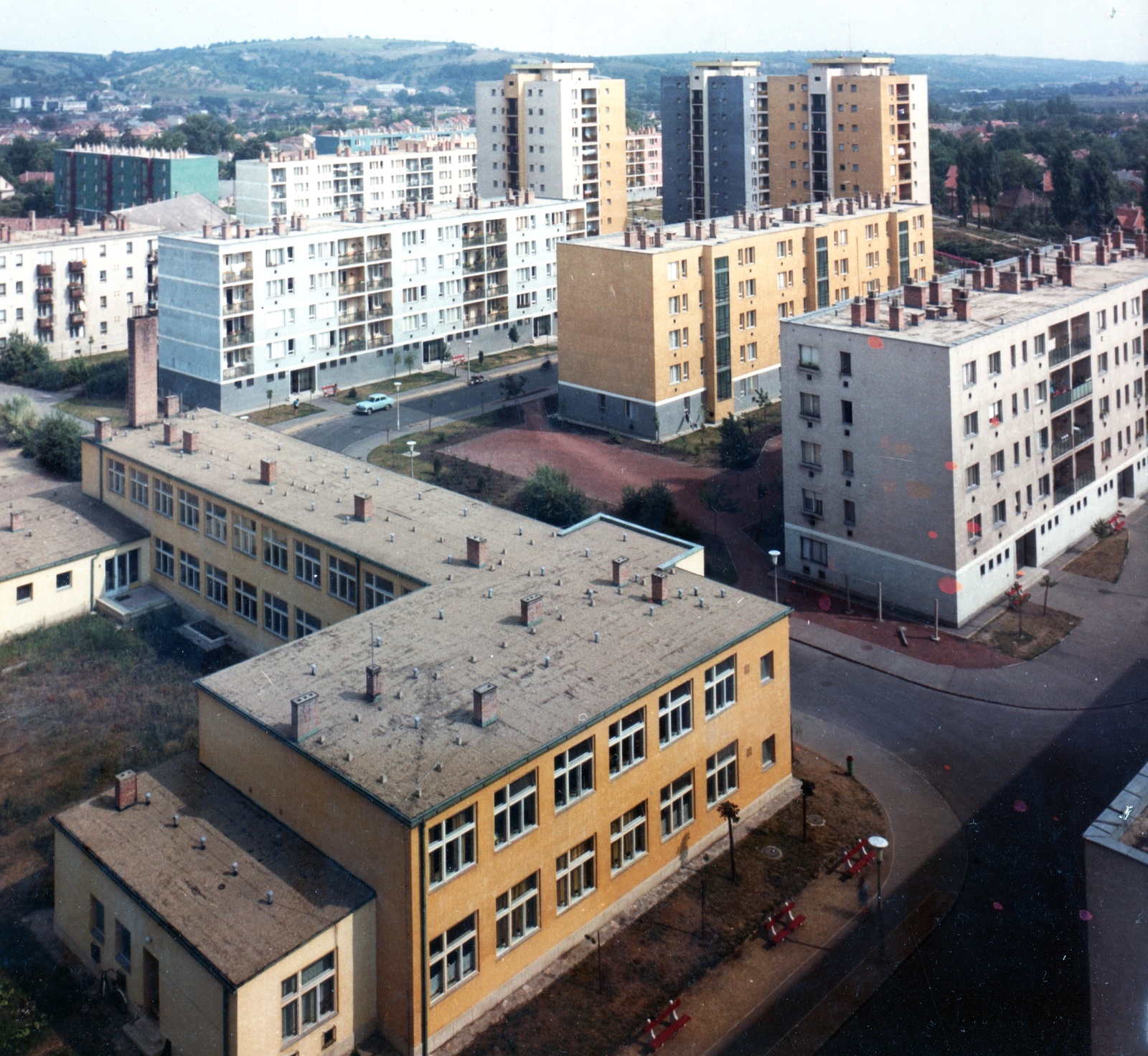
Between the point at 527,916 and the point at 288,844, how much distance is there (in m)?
4.22

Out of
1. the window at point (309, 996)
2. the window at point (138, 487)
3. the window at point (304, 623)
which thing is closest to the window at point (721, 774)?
the window at point (309, 996)

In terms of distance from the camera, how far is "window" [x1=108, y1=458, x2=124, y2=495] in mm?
35375

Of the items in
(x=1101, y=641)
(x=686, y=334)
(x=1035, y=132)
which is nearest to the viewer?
(x=1101, y=641)

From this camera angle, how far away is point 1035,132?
117 m

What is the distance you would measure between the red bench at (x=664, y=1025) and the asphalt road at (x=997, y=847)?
999 mm

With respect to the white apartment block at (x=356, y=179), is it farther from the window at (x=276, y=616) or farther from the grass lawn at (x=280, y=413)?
the window at (x=276, y=616)

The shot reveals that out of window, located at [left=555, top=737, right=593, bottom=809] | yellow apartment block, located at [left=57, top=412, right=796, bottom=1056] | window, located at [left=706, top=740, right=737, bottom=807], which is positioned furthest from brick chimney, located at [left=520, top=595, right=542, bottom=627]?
window, located at [left=706, top=740, right=737, bottom=807]

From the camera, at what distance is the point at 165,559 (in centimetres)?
3409

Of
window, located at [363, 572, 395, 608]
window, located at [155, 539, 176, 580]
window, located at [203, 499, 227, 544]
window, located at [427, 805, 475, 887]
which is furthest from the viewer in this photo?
window, located at [155, 539, 176, 580]

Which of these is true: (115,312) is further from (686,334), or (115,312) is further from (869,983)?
(869,983)

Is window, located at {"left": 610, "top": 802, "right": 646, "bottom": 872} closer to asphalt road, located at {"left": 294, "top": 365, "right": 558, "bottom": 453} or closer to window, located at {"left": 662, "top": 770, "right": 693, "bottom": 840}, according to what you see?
window, located at {"left": 662, "top": 770, "right": 693, "bottom": 840}

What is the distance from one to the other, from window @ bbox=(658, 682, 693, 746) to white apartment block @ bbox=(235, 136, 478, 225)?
6501 cm

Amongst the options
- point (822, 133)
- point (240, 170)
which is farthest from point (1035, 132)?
point (240, 170)

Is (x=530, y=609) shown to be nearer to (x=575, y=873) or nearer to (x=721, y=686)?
(x=721, y=686)
